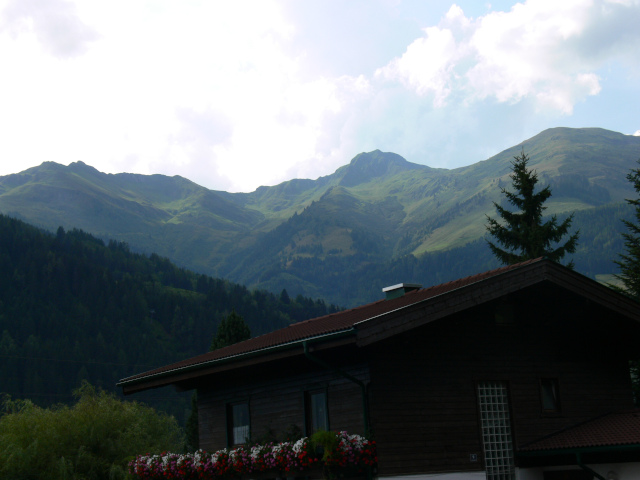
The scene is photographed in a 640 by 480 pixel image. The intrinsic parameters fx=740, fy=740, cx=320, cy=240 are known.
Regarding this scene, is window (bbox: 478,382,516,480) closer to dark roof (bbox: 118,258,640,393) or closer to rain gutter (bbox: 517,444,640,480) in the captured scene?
rain gutter (bbox: 517,444,640,480)

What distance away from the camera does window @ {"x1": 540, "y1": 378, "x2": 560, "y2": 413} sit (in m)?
18.5

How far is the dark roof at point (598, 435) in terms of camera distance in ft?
50.6

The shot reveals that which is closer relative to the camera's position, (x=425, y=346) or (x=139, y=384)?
(x=425, y=346)

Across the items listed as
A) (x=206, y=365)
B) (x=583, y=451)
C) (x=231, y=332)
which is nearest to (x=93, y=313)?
(x=231, y=332)

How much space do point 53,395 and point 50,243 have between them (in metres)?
63.6

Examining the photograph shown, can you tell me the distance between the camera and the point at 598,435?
1634 cm

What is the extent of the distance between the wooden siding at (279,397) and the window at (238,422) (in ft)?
0.61

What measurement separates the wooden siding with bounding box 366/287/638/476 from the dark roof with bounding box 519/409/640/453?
1.40ft

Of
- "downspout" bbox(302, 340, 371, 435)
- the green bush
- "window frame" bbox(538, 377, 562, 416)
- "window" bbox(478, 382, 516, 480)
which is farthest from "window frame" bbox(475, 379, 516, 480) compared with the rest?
the green bush

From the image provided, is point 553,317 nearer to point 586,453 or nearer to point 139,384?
point 586,453

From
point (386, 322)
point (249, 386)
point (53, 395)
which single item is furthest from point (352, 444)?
point (53, 395)

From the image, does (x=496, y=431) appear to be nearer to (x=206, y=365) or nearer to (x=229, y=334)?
(x=206, y=365)

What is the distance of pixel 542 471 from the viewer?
17688 mm

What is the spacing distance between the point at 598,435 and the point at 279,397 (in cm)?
745
